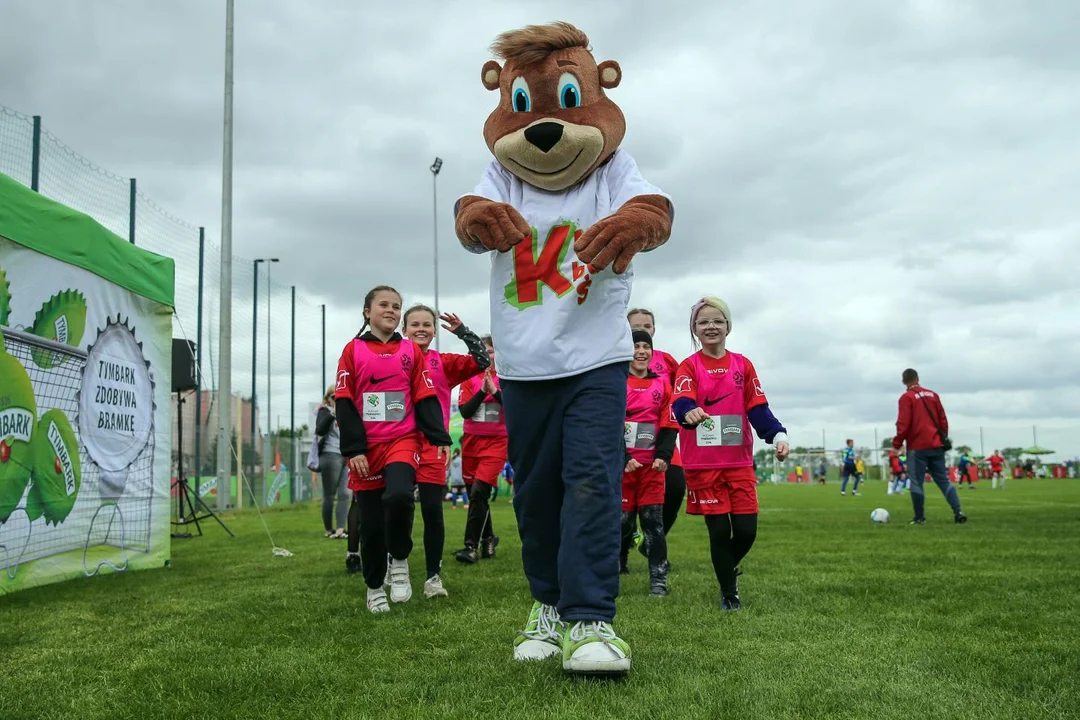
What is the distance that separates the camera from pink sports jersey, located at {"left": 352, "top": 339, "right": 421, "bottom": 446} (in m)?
5.39

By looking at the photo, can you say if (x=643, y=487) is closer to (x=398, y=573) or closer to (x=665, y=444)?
(x=665, y=444)

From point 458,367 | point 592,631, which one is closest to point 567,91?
point 592,631

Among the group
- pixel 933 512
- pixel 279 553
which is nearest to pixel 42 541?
pixel 279 553

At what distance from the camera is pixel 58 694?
10.5ft

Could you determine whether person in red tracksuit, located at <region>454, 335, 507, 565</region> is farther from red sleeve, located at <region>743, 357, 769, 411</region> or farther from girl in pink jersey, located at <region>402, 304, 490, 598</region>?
red sleeve, located at <region>743, 357, 769, 411</region>

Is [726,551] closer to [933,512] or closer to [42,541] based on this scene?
[42,541]

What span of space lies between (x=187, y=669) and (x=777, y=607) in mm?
2987

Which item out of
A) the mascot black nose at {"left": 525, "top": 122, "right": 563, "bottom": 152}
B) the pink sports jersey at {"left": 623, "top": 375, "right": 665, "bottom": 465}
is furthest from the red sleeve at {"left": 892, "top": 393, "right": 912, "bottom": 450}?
the mascot black nose at {"left": 525, "top": 122, "right": 563, "bottom": 152}

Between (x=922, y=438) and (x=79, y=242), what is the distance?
1033 centimetres

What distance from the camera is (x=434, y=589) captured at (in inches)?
223

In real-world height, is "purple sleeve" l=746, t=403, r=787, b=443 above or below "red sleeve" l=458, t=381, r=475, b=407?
below

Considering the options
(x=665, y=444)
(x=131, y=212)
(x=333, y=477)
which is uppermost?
(x=131, y=212)

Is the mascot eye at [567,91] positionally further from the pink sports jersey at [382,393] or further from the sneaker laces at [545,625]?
the pink sports jersey at [382,393]

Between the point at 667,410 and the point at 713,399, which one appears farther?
the point at 667,410
